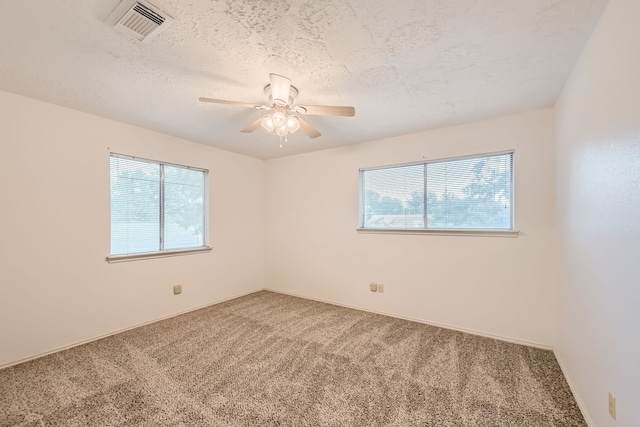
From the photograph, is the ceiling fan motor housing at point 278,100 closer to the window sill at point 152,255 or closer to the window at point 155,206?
the window at point 155,206

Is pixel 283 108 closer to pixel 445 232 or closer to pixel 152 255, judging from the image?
pixel 445 232

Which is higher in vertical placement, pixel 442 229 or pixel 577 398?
pixel 442 229

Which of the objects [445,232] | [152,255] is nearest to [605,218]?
[445,232]

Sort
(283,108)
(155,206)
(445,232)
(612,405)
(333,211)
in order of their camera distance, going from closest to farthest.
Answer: (612,405)
(283,108)
(445,232)
(155,206)
(333,211)

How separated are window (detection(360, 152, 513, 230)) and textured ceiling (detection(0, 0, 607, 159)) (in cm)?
64

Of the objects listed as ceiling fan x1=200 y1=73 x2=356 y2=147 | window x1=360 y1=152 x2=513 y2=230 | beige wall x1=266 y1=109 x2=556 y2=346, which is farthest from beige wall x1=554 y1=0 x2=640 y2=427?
ceiling fan x1=200 y1=73 x2=356 y2=147

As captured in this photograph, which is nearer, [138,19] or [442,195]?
[138,19]

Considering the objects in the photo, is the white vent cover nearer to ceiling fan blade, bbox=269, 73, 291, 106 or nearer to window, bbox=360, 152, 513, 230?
ceiling fan blade, bbox=269, 73, 291, 106

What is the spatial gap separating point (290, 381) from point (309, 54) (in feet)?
7.84

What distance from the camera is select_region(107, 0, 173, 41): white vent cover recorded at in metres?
1.38

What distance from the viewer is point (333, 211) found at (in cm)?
406

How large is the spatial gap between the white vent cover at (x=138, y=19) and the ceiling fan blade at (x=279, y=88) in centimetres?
65

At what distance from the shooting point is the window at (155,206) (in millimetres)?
3076

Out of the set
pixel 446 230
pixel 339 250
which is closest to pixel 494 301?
pixel 446 230
